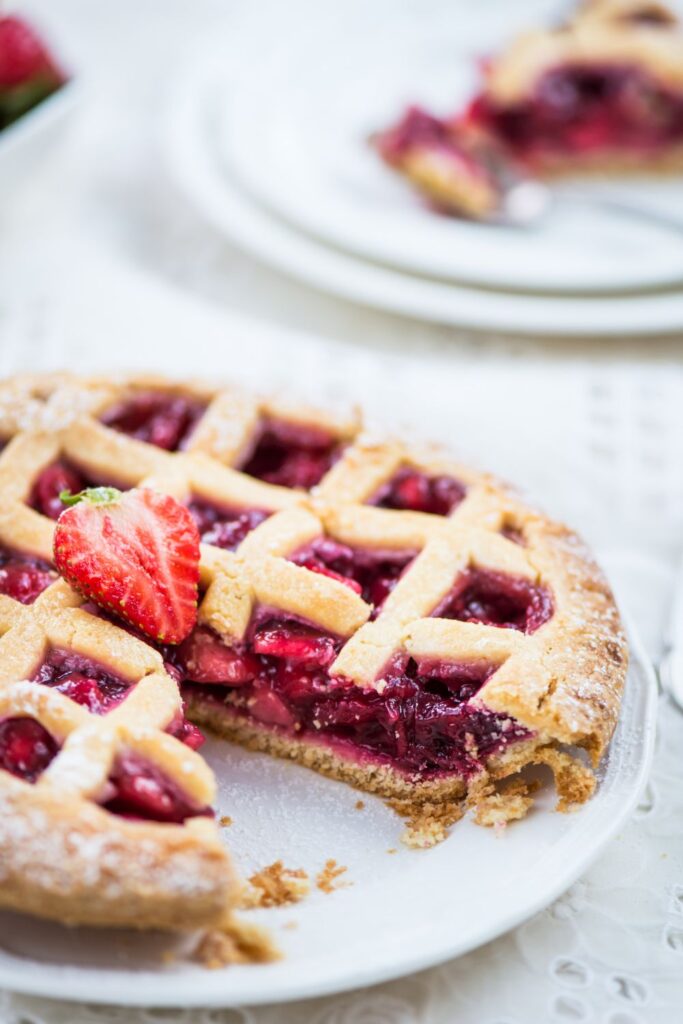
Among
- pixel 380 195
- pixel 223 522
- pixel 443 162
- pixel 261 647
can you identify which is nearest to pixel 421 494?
pixel 223 522

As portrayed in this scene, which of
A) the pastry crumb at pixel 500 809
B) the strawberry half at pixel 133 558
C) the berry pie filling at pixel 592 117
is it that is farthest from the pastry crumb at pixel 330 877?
the berry pie filling at pixel 592 117

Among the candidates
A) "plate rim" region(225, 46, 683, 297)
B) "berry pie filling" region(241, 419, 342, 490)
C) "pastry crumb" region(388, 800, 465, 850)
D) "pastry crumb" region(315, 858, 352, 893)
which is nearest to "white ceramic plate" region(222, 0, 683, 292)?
"plate rim" region(225, 46, 683, 297)

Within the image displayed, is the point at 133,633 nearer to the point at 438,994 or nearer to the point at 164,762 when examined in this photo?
the point at 164,762

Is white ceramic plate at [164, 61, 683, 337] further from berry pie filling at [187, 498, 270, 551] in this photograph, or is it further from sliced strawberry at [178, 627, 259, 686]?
sliced strawberry at [178, 627, 259, 686]

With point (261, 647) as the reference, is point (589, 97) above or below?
below

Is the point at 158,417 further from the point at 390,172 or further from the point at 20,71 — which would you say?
the point at 390,172

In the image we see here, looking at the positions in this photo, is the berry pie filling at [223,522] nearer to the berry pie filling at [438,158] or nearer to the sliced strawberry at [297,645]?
the sliced strawberry at [297,645]
